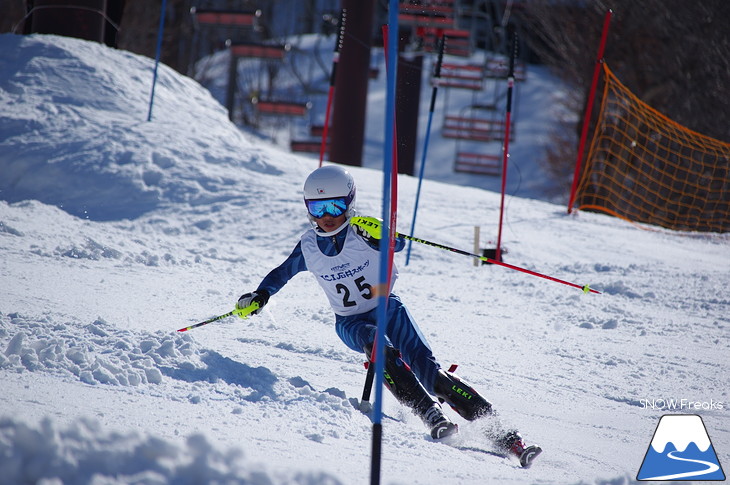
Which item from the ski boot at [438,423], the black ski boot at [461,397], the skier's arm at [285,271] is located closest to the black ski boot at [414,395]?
the ski boot at [438,423]

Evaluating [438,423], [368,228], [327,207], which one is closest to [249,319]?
[327,207]

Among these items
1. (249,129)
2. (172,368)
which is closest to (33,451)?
(172,368)

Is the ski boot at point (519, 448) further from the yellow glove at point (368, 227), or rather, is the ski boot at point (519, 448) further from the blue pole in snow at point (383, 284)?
the yellow glove at point (368, 227)

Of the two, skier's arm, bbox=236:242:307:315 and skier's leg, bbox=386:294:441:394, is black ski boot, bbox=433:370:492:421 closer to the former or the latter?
skier's leg, bbox=386:294:441:394

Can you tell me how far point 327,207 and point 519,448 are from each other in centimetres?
161

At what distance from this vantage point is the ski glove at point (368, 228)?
369 centimetres

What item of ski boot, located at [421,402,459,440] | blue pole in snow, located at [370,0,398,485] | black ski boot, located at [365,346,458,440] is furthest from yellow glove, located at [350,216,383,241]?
blue pole in snow, located at [370,0,398,485]

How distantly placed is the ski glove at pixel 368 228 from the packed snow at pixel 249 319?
33.4 inches

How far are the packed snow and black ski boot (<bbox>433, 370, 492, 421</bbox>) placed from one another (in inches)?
5.3

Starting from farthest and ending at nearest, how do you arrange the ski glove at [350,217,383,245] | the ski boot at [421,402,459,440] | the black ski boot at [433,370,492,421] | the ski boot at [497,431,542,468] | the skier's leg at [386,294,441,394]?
the ski glove at [350,217,383,245], the skier's leg at [386,294,441,394], the black ski boot at [433,370,492,421], the ski boot at [421,402,459,440], the ski boot at [497,431,542,468]

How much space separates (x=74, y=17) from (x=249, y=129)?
1962 centimetres

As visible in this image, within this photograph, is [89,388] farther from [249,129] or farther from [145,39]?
[249,129]

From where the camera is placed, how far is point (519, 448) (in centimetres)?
307

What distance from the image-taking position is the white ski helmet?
3.76m
